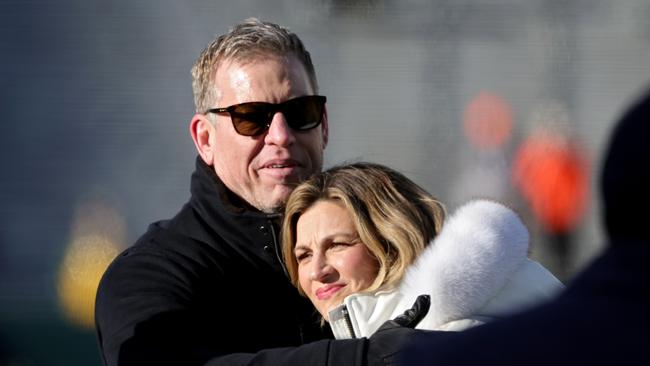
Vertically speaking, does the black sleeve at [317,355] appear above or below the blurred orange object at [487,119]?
above

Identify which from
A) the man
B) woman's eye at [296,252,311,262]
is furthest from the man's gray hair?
woman's eye at [296,252,311,262]

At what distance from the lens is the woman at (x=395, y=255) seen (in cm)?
190

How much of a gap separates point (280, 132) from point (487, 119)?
2.73 m

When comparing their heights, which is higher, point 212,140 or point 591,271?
point 591,271

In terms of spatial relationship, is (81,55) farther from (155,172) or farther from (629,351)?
(629,351)

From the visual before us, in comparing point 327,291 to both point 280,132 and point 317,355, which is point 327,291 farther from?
point 280,132

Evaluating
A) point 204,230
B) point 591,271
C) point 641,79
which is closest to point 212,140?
point 204,230

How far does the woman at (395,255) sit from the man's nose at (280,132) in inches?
7.3

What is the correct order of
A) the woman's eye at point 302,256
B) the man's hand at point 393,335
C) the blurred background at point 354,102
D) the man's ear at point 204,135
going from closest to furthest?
the man's hand at point 393,335, the woman's eye at point 302,256, the man's ear at point 204,135, the blurred background at point 354,102

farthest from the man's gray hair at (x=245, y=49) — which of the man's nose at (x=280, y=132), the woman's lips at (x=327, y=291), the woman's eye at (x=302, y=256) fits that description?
the woman's lips at (x=327, y=291)

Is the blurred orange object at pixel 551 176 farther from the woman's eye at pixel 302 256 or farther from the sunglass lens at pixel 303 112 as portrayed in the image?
the woman's eye at pixel 302 256

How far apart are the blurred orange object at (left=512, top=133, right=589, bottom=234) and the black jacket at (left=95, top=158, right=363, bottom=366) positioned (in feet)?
9.48

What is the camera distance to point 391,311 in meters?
1.99

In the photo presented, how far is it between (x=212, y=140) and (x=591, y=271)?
169cm
